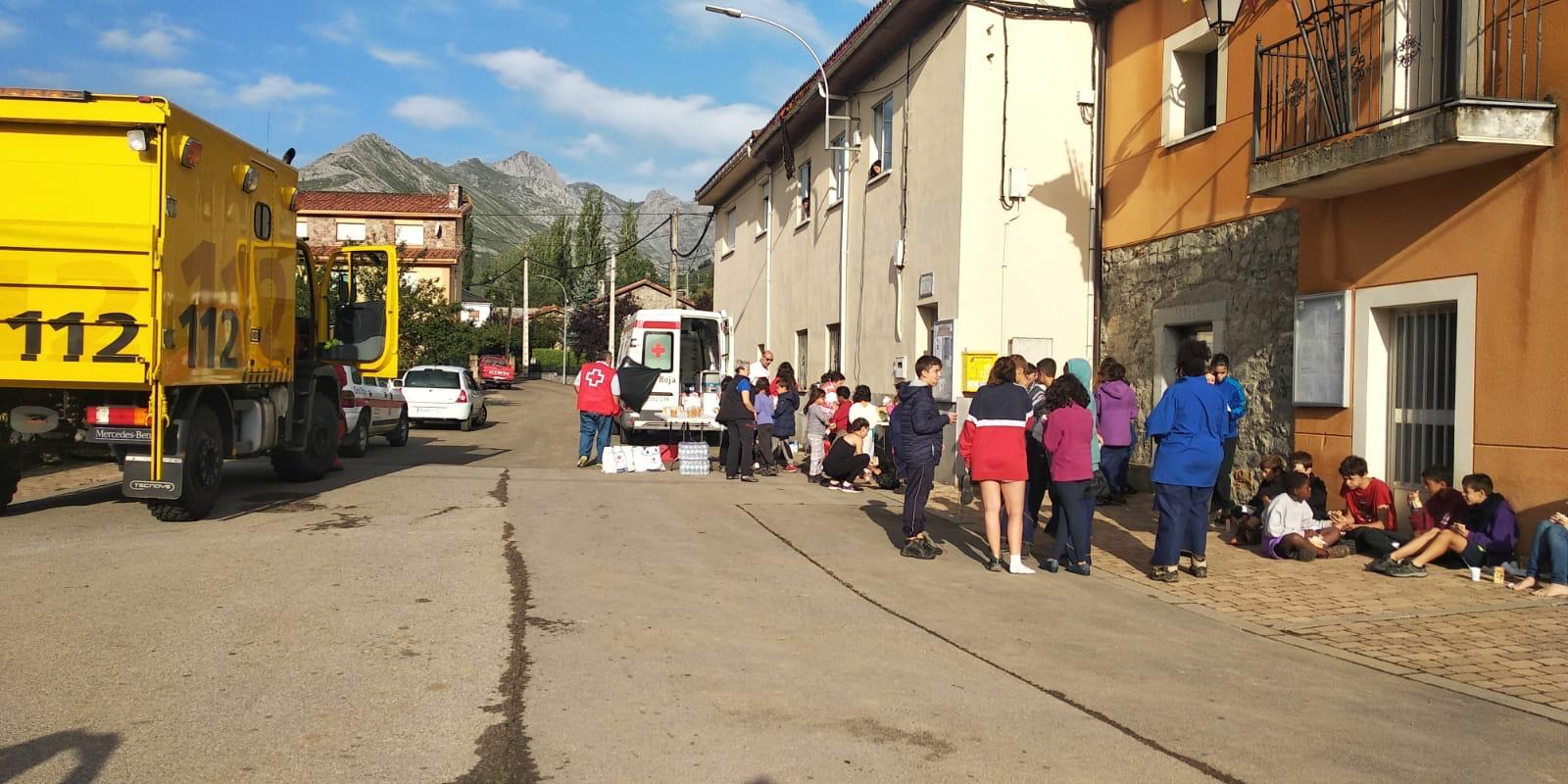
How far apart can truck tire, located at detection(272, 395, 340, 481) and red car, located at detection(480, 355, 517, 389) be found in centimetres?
4062

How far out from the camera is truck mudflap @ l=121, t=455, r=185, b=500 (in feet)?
31.8

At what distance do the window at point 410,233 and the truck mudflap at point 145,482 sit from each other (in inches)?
2492

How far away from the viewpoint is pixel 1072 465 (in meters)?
9.08

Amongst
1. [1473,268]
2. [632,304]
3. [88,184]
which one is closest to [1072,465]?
[1473,268]

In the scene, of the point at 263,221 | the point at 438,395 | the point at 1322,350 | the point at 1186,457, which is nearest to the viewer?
the point at 1186,457

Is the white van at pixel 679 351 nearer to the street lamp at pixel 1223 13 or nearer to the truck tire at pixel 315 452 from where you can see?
the truck tire at pixel 315 452

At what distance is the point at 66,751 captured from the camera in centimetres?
437

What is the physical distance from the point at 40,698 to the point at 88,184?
5899 mm

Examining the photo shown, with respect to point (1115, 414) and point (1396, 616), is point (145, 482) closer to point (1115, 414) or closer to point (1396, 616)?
point (1115, 414)

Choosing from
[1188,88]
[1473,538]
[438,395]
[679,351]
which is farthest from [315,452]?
[438,395]

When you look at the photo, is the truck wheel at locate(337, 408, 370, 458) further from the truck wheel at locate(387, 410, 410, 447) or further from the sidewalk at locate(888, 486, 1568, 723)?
the sidewalk at locate(888, 486, 1568, 723)

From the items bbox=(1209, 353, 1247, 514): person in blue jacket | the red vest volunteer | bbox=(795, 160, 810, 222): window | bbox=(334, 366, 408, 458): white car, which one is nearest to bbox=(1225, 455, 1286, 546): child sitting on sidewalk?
bbox=(1209, 353, 1247, 514): person in blue jacket

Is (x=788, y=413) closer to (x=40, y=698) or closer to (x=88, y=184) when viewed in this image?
(x=88, y=184)

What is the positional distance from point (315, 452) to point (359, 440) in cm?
533
